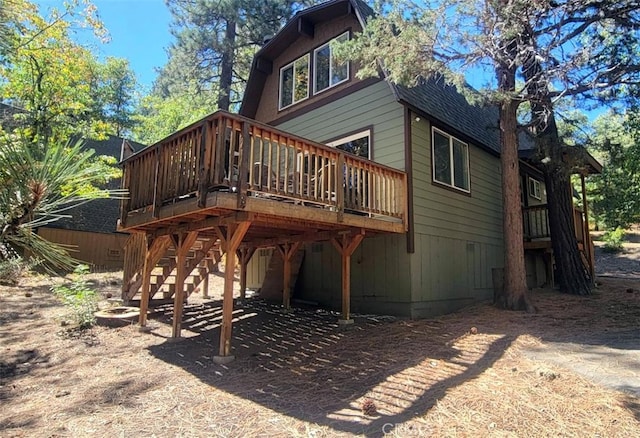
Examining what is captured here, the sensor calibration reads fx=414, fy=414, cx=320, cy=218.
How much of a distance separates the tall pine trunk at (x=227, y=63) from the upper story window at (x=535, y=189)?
486 inches

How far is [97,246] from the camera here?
17406 millimetres

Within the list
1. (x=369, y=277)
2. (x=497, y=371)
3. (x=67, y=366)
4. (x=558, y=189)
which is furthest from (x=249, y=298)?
(x=558, y=189)

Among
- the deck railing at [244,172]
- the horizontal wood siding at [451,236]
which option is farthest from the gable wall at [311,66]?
the deck railing at [244,172]

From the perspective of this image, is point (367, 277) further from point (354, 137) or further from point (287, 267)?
point (354, 137)

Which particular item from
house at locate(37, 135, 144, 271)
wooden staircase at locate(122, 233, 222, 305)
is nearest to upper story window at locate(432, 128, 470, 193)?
wooden staircase at locate(122, 233, 222, 305)

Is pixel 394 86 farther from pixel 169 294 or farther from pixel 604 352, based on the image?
pixel 169 294

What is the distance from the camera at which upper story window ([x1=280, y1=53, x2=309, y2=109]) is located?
423 inches

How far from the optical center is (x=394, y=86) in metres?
8.02

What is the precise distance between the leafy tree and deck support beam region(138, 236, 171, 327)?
4882 millimetres

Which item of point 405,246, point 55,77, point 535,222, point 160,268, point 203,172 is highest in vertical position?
point 55,77

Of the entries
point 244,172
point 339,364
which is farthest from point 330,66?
point 339,364

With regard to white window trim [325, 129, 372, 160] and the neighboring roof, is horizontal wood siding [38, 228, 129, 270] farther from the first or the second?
white window trim [325, 129, 372, 160]

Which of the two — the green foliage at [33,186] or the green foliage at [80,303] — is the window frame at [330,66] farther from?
the green foliage at [33,186]

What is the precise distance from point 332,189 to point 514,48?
13.8 feet
